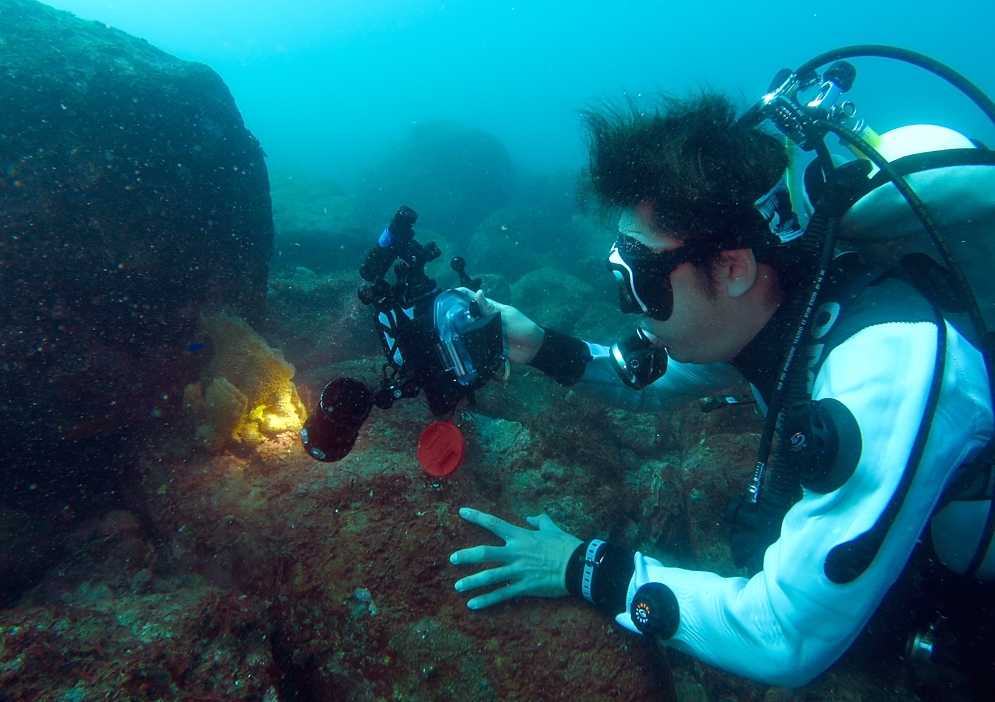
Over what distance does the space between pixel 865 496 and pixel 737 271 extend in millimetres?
884

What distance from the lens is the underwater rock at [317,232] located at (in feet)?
38.0

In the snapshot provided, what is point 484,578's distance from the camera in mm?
2133

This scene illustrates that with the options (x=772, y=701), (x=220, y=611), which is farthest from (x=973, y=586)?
(x=220, y=611)

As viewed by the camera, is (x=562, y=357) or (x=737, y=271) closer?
(x=737, y=271)

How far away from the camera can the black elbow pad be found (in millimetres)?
1290

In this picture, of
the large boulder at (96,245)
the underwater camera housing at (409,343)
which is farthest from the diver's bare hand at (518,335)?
the large boulder at (96,245)

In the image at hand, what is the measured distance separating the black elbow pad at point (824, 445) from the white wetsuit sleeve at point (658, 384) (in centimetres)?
154

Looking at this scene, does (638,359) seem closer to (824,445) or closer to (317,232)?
(824,445)

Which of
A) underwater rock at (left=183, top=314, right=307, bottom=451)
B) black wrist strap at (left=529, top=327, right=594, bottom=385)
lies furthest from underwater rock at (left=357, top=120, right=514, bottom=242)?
black wrist strap at (left=529, top=327, right=594, bottom=385)

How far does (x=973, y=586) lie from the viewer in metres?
1.65

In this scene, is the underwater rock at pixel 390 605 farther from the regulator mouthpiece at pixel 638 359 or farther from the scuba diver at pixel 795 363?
the regulator mouthpiece at pixel 638 359

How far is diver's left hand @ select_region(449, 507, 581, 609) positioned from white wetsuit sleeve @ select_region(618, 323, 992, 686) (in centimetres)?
83

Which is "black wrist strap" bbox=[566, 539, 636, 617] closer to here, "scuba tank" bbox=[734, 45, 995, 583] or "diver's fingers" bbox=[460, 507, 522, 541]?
"diver's fingers" bbox=[460, 507, 522, 541]

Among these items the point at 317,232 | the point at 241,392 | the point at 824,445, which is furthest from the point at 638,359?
the point at 317,232
